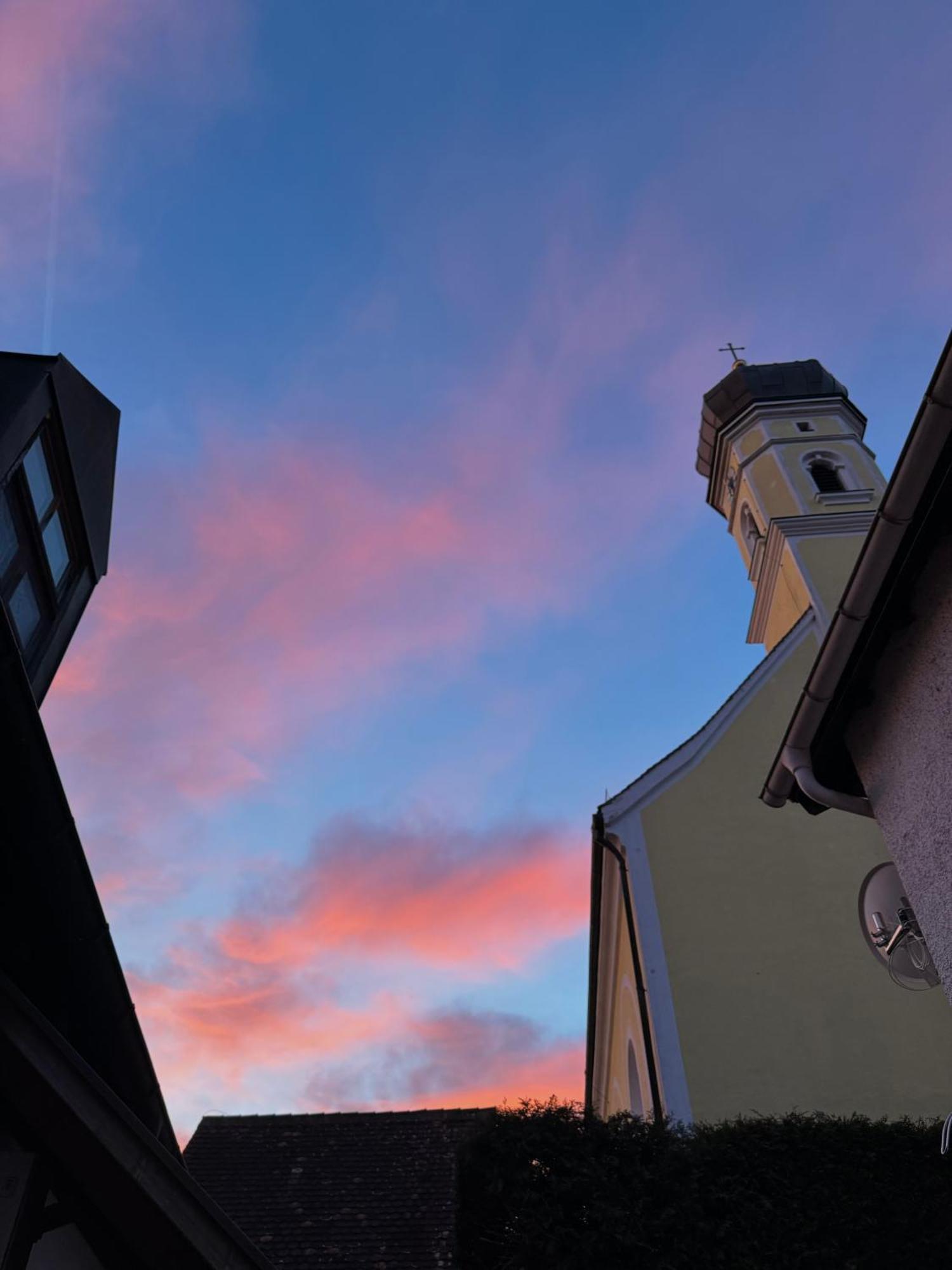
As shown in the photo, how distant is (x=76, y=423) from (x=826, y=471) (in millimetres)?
16801

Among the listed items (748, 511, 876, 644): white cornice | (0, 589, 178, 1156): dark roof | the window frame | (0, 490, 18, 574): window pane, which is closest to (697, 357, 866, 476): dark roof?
(748, 511, 876, 644): white cornice

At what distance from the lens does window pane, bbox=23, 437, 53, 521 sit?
961 cm

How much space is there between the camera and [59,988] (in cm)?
367

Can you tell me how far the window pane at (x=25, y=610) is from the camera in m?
9.43

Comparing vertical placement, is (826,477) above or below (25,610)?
above

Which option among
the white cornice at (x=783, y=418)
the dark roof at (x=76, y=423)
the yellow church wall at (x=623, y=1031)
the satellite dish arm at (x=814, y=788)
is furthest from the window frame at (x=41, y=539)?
the white cornice at (x=783, y=418)

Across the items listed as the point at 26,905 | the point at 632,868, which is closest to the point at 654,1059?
the point at 632,868

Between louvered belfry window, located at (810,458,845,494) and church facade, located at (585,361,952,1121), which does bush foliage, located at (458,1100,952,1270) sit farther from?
louvered belfry window, located at (810,458,845,494)

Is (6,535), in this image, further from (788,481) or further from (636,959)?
(788,481)

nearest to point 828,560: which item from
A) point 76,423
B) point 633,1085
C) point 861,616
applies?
point 633,1085

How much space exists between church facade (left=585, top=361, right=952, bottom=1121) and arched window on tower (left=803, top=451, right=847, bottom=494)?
4.03 metres

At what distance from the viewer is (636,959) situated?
→ 37.1 ft

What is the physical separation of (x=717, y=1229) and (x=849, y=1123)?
1.79 meters

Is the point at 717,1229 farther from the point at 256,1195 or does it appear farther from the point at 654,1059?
the point at 256,1195
